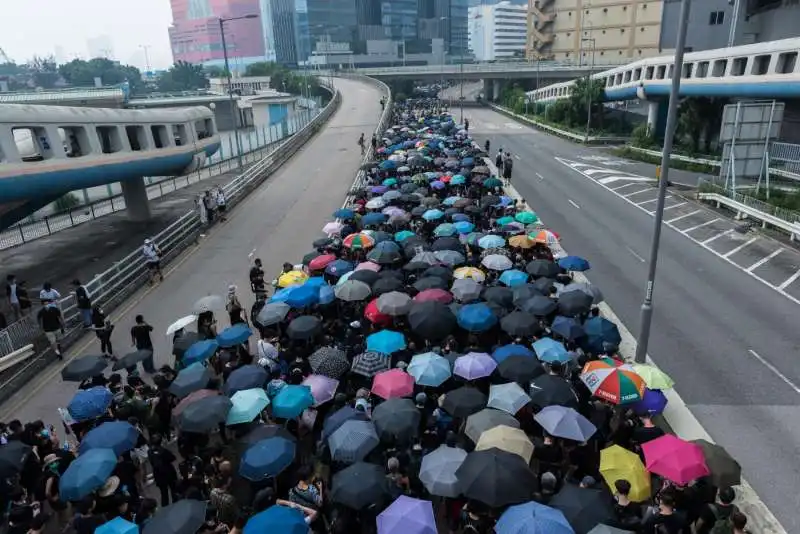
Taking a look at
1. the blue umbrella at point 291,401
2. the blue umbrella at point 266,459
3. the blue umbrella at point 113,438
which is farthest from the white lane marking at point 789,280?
the blue umbrella at point 113,438

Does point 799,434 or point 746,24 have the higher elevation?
point 746,24

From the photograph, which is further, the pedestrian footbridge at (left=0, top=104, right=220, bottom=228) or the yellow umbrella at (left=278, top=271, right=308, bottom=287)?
the pedestrian footbridge at (left=0, top=104, right=220, bottom=228)

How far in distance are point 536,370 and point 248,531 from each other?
5.66 m

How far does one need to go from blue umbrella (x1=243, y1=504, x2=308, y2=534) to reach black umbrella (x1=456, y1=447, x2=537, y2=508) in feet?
6.84

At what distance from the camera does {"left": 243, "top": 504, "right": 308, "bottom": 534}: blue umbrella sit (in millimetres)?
6902

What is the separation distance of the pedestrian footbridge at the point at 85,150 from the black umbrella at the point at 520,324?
1618 centimetres

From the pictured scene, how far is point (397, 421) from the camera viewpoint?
902cm

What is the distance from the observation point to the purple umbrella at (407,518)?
6965mm

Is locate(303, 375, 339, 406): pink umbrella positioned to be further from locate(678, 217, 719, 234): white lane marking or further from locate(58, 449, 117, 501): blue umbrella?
locate(678, 217, 719, 234): white lane marking

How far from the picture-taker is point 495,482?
7.36m

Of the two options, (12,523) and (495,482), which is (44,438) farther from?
(495,482)

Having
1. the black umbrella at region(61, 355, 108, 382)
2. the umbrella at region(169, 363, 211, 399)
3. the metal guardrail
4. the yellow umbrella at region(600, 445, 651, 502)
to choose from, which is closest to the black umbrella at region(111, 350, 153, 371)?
the black umbrella at region(61, 355, 108, 382)

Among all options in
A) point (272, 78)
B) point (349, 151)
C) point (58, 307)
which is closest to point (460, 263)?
point (58, 307)

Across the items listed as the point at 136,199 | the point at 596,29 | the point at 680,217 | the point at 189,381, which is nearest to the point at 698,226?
the point at 680,217
